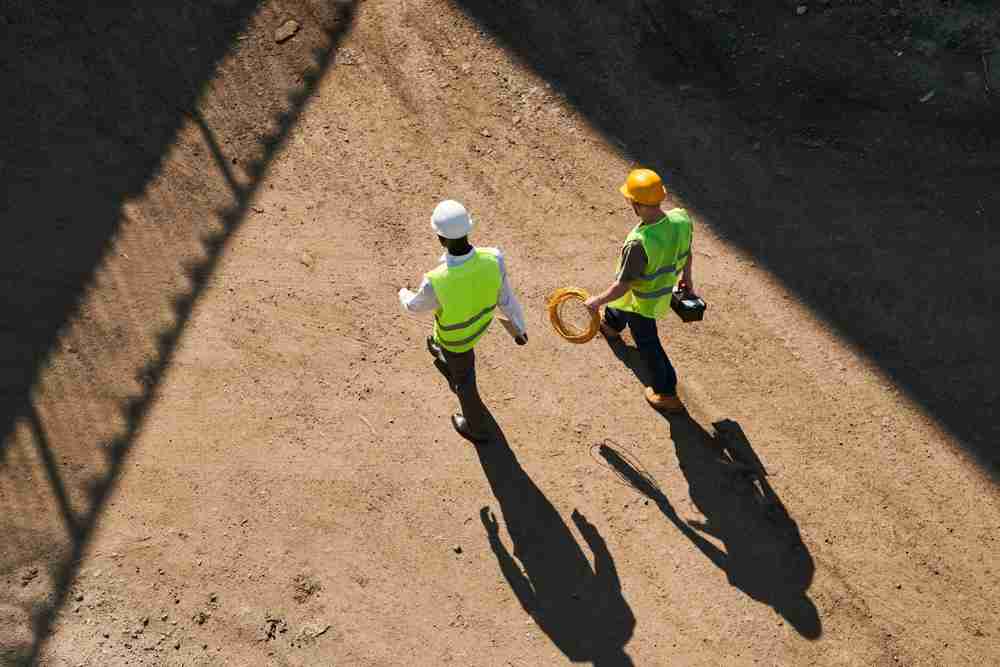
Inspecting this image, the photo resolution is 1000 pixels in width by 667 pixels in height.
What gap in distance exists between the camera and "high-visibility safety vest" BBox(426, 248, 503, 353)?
5.46m

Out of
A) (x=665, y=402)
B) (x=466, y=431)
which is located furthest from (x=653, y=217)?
(x=466, y=431)

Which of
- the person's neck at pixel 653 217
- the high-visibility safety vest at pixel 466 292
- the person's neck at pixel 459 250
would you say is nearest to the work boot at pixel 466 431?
the high-visibility safety vest at pixel 466 292

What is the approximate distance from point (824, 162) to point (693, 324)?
7.64 feet

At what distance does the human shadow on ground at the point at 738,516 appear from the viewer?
620 cm

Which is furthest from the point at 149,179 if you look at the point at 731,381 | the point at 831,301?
the point at 831,301

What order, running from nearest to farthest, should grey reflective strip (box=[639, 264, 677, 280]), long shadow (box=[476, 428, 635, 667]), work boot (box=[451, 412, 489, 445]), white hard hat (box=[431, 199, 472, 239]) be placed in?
white hard hat (box=[431, 199, 472, 239]) → grey reflective strip (box=[639, 264, 677, 280]) → long shadow (box=[476, 428, 635, 667]) → work boot (box=[451, 412, 489, 445])

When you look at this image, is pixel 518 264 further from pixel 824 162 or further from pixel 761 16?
pixel 761 16

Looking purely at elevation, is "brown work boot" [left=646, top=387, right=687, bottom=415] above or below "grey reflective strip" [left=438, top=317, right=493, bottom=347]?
below

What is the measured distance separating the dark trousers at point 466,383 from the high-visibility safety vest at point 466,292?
287 millimetres

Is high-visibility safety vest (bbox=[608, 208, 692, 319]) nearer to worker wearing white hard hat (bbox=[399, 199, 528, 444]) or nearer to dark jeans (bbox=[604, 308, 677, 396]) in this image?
dark jeans (bbox=[604, 308, 677, 396])

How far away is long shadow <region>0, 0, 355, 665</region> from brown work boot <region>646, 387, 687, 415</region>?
13.7 ft

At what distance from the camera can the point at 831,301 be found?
736 centimetres

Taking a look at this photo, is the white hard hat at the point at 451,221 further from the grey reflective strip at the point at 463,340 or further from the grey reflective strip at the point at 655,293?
the grey reflective strip at the point at 655,293

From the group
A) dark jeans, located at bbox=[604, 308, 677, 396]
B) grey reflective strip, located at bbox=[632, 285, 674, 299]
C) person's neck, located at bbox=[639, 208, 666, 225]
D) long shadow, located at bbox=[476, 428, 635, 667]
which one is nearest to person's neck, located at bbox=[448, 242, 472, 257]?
person's neck, located at bbox=[639, 208, 666, 225]
